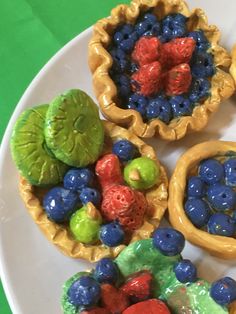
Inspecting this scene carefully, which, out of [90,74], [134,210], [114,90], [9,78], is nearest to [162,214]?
[134,210]

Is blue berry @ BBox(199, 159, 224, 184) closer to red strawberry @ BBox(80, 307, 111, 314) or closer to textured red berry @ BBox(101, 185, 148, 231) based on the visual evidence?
textured red berry @ BBox(101, 185, 148, 231)

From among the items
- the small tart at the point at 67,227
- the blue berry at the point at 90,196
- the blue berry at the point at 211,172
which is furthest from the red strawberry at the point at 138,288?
the blue berry at the point at 211,172

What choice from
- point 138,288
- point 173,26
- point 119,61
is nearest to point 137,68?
point 119,61

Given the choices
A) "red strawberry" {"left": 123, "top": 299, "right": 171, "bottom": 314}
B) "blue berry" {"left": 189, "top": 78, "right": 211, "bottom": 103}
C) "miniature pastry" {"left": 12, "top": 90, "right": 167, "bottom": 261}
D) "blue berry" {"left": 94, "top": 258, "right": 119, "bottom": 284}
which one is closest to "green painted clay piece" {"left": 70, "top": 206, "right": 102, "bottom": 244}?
"miniature pastry" {"left": 12, "top": 90, "right": 167, "bottom": 261}

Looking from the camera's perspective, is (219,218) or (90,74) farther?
(90,74)

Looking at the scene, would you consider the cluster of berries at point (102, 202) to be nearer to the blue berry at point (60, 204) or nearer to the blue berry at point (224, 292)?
the blue berry at point (60, 204)

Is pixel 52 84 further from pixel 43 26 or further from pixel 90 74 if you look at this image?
pixel 43 26
